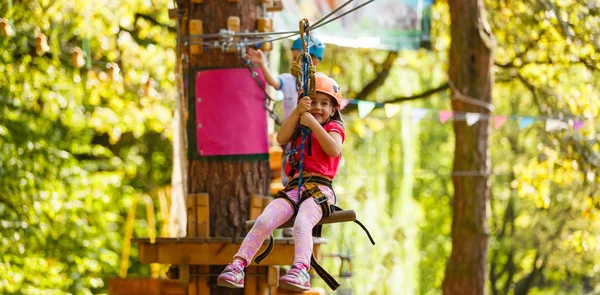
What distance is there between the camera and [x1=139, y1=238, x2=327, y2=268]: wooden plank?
8.15 meters

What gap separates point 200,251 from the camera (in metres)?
8.21

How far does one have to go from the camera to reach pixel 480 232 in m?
14.1

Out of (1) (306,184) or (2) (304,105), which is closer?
(2) (304,105)

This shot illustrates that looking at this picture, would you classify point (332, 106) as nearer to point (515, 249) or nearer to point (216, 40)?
point (216, 40)

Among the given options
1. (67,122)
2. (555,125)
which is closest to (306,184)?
(555,125)

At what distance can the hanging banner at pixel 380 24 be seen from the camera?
1344 centimetres

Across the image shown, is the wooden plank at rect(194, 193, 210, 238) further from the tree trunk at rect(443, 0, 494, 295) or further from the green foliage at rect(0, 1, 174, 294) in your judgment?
the green foliage at rect(0, 1, 174, 294)

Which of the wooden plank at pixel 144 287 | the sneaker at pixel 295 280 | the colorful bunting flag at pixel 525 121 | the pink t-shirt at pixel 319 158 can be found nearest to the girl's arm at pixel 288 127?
the pink t-shirt at pixel 319 158

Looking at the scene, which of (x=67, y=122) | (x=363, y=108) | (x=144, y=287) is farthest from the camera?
(x=67, y=122)

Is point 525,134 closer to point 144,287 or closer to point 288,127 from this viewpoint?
point 144,287

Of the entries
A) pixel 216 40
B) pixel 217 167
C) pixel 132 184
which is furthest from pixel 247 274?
pixel 132 184

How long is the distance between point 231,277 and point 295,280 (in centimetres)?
34

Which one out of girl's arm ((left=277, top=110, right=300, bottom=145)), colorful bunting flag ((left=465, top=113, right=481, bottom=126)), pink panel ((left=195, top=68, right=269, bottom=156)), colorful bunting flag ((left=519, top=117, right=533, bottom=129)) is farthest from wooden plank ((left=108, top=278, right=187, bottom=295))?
colorful bunting flag ((left=465, top=113, right=481, bottom=126))

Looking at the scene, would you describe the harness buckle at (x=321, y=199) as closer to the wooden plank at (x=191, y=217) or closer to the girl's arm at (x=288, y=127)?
the girl's arm at (x=288, y=127)
